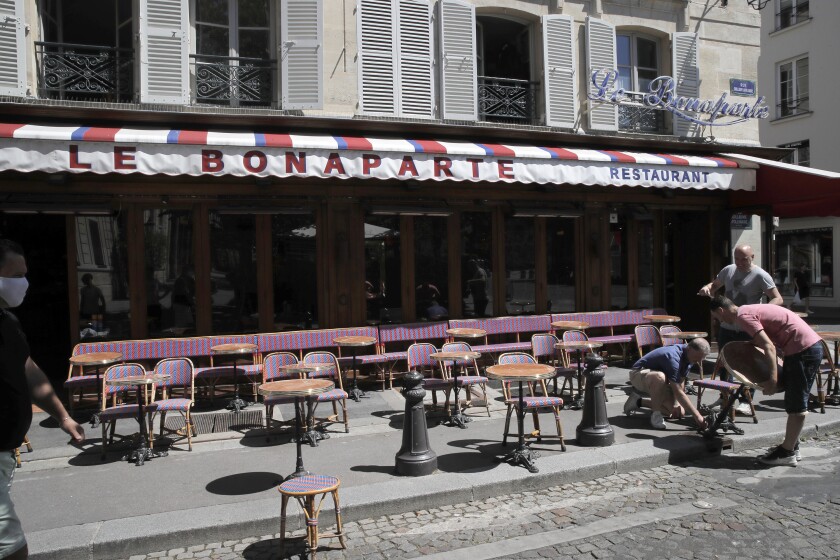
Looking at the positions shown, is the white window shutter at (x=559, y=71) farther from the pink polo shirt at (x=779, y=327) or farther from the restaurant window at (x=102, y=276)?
the restaurant window at (x=102, y=276)

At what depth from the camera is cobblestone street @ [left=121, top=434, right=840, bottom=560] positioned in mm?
4078

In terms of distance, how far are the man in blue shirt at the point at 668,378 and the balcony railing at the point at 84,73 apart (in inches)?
305

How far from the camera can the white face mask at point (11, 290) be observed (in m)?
3.05

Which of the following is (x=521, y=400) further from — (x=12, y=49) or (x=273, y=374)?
(x=12, y=49)

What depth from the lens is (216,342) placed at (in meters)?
8.52

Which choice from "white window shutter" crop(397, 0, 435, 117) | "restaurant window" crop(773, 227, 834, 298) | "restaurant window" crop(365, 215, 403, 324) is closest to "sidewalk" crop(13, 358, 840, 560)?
"restaurant window" crop(365, 215, 403, 324)

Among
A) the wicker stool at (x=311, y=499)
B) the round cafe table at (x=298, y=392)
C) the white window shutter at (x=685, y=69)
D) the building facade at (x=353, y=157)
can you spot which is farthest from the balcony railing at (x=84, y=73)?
the white window shutter at (x=685, y=69)

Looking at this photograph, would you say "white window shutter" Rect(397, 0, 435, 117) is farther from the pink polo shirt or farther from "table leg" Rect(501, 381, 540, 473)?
the pink polo shirt

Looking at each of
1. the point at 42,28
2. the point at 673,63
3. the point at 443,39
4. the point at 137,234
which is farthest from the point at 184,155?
the point at 673,63

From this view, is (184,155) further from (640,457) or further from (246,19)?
(640,457)

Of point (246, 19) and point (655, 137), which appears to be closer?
point (246, 19)

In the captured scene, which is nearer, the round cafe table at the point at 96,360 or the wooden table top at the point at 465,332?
the round cafe table at the point at 96,360

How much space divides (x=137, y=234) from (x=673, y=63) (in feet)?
32.3

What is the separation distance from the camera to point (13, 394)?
2.88 m
